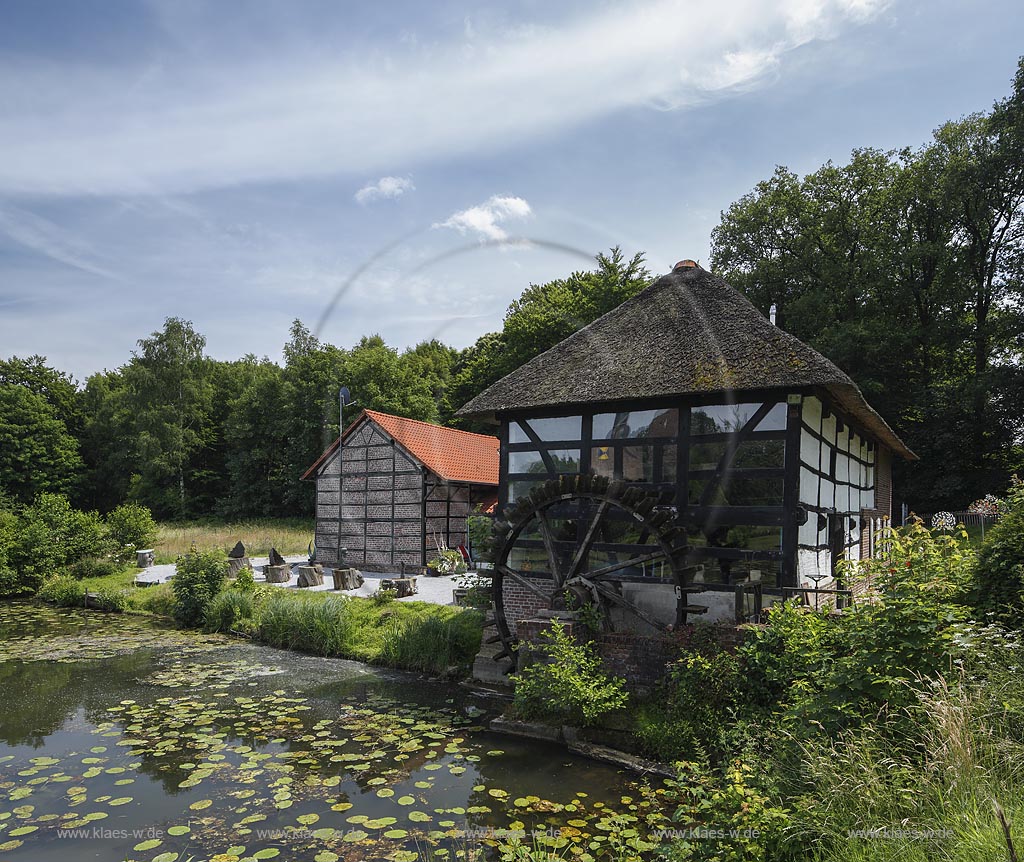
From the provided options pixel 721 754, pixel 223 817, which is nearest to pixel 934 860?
A: pixel 721 754

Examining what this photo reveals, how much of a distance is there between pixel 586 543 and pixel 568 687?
7.88 feet

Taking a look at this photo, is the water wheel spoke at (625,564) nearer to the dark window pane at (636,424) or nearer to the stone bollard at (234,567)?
the dark window pane at (636,424)

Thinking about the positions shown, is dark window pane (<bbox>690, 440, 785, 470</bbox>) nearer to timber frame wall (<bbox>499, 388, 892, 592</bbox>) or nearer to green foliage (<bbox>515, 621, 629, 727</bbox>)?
timber frame wall (<bbox>499, 388, 892, 592</bbox>)

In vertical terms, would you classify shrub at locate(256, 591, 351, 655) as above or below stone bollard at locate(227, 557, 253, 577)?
below

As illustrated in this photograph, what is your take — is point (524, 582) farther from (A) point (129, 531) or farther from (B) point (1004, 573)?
(A) point (129, 531)

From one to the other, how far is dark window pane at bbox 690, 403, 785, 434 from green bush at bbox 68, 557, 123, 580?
1628 cm

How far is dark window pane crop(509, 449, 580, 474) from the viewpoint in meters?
9.99

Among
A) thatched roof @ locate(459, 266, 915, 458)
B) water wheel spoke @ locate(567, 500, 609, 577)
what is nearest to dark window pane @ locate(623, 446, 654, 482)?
water wheel spoke @ locate(567, 500, 609, 577)

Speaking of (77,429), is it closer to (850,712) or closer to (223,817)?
(223,817)

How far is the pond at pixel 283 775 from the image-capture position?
5.04 meters

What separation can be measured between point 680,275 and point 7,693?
38.4 feet

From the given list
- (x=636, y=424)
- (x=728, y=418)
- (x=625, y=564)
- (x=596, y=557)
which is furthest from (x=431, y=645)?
(x=728, y=418)

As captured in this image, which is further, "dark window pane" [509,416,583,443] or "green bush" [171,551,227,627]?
"green bush" [171,551,227,627]

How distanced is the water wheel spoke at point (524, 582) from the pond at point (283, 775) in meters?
1.66
